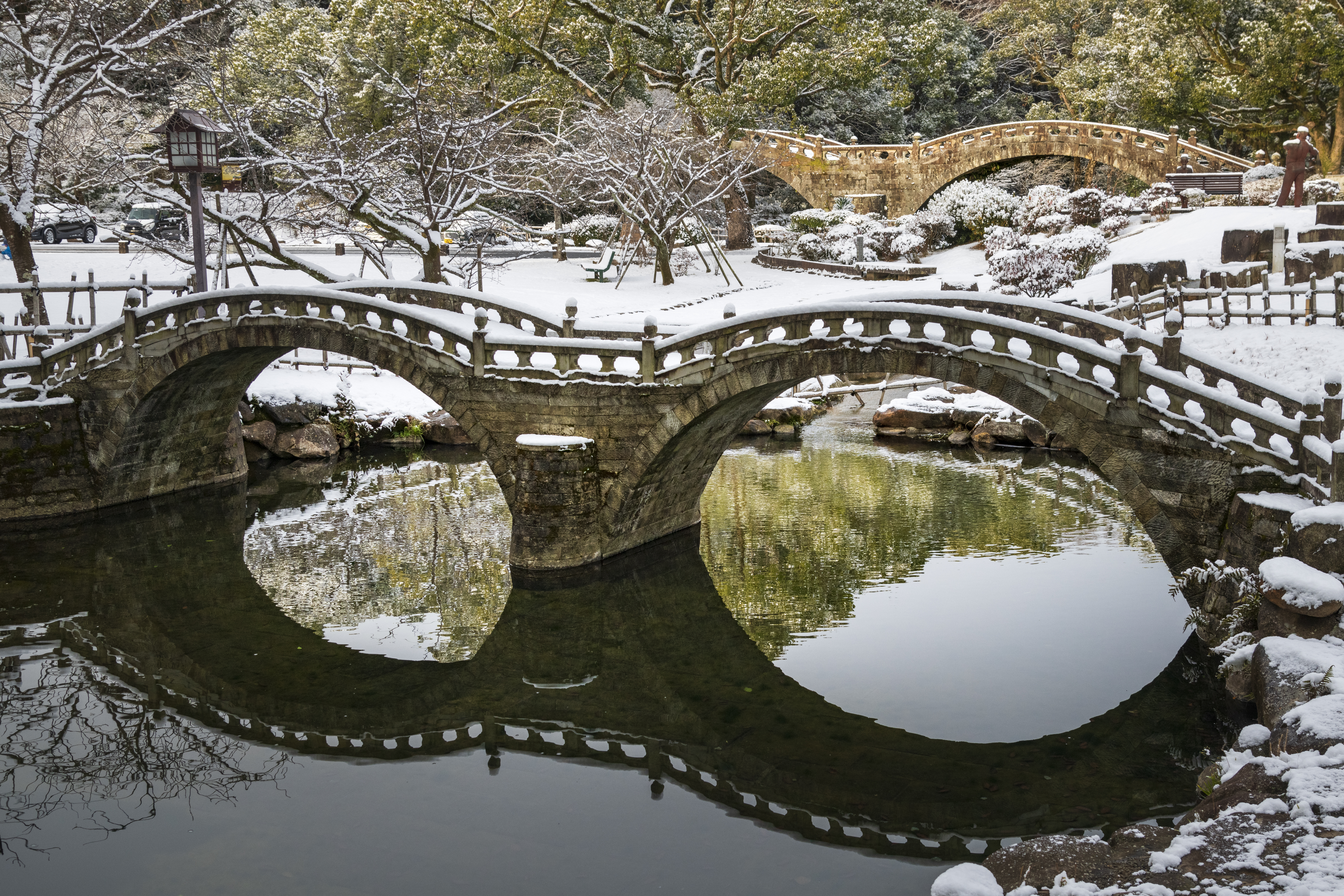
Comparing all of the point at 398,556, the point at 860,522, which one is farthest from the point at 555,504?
the point at 860,522

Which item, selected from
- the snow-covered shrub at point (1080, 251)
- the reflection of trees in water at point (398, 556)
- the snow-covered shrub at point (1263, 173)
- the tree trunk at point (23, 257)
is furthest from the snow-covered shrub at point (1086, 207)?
the tree trunk at point (23, 257)

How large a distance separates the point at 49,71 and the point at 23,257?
3.83m

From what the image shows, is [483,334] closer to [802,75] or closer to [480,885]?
[480,885]

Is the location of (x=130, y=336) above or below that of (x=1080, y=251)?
below

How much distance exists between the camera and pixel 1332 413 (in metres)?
11.8

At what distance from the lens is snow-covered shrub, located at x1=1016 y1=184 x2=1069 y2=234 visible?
1299 inches

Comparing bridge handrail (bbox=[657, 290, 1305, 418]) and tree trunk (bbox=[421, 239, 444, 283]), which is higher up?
tree trunk (bbox=[421, 239, 444, 283])

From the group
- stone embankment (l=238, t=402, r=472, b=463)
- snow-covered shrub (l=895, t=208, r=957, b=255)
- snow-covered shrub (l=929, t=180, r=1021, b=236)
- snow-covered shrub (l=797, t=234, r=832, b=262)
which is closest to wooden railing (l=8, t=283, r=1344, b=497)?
stone embankment (l=238, t=402, r=472, b=463)

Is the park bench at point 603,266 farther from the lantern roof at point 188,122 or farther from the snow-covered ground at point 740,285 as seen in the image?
the lantern roof at point 188,122

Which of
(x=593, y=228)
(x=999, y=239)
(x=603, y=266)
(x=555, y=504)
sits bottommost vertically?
(x=555, y=504)

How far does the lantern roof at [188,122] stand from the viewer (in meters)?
20.3

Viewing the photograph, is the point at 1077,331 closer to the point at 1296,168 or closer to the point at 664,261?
the point at 1296,168

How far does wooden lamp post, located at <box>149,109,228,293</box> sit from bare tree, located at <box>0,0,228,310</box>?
9.74 ft

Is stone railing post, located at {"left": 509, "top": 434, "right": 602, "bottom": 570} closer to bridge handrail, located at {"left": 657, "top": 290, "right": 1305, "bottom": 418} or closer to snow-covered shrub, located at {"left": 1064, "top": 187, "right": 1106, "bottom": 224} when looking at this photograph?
bridge handrail, located at {"left": 657, "top": 290, "right": 1305, "bottom": 418}
